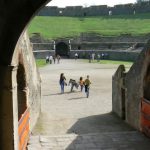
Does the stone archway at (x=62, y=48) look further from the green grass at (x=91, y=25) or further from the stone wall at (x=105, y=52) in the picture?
the stone wall at (x=105, y=52)

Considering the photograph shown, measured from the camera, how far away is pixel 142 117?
1259cm

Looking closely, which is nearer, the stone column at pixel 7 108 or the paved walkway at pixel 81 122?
the stone column at pixel 7 108

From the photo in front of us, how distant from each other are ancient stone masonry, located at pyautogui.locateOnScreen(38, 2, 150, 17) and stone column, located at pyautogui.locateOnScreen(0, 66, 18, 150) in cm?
7438

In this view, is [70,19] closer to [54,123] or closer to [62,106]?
[62,106]

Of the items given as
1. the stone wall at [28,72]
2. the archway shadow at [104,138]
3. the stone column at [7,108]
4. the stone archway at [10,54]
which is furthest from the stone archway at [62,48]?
the stone column at [7,108]

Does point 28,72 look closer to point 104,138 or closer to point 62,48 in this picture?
point 104,138

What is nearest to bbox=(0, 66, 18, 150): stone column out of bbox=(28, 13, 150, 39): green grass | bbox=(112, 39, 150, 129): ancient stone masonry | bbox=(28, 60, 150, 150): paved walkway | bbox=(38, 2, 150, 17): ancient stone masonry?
bbox=(28, 60, 150, 150): paved walkway

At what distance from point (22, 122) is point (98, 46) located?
5030 cm

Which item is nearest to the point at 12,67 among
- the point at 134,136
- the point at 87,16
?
the point at 134,136

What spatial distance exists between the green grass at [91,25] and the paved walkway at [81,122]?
33.7 m

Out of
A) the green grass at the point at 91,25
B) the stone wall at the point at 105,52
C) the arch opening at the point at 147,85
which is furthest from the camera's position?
the green grass at the point at 91,25

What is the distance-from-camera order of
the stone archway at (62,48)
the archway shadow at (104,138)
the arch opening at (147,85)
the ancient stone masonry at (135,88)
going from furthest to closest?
the stone archway at (62,48) < the ancient stone masonry at (135,88) < the arch opening at (147,85) < the archway shadow at (104,138)

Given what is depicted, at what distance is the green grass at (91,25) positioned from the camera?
6494cm

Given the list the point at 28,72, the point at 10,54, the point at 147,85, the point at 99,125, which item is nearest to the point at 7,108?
the point at 10,54
